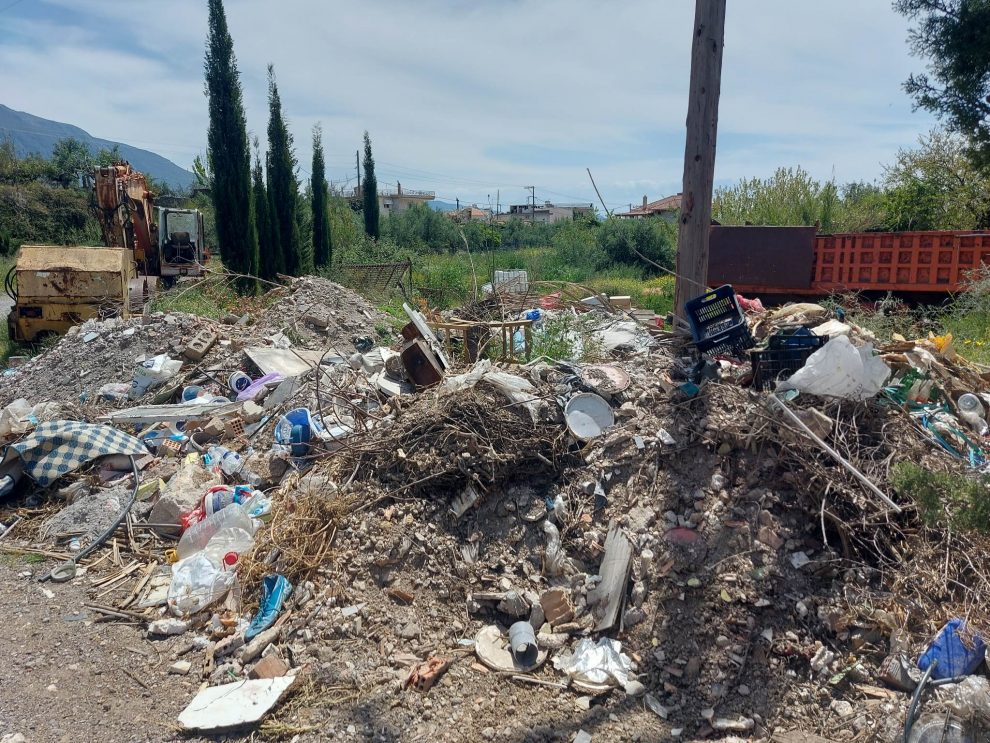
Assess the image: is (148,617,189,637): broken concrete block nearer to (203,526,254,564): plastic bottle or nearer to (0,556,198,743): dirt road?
(0,556,198,743): dirt road

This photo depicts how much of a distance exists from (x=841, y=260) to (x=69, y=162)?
36.1 metres

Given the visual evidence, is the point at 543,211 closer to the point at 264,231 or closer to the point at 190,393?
the point at 264,231

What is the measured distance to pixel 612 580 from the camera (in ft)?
11.0

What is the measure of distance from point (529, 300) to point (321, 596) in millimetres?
3605

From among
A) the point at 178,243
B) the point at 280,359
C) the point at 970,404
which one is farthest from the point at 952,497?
the point at 178,243

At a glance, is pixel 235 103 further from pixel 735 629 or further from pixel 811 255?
pixel 735 629

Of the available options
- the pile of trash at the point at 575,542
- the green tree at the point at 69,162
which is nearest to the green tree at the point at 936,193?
the pile of trash at the point at 575,542

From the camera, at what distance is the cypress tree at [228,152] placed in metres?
16.3

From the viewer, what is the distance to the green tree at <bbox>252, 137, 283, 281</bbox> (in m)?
17.9

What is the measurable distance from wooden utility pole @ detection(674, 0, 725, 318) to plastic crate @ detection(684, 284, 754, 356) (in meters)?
0.33

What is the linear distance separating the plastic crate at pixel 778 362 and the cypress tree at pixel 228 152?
1466 centimetres

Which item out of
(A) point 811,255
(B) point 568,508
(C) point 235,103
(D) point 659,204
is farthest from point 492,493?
(D) point 659,204

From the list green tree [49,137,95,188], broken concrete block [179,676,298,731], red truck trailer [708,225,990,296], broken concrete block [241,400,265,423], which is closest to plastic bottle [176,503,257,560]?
broken concrete block [179,676,298,731]

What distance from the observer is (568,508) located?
3818 millimetres
